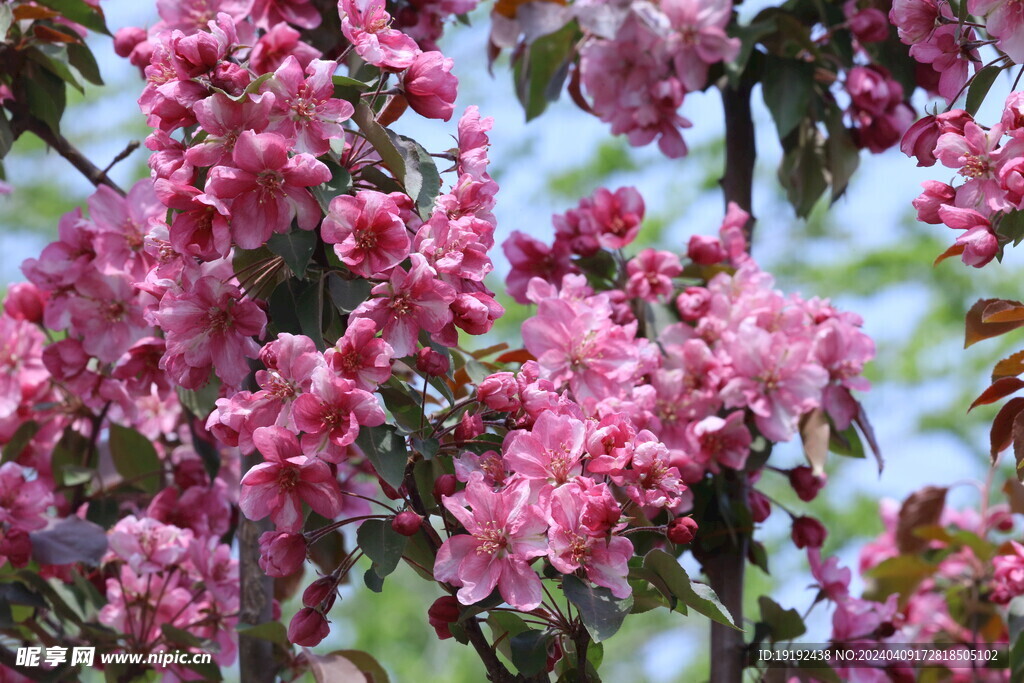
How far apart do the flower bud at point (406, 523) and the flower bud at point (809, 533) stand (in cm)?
A: 91

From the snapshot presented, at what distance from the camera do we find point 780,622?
1840 mm

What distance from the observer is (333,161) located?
1.28 metres

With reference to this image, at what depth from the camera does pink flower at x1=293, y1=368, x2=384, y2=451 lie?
111 cm

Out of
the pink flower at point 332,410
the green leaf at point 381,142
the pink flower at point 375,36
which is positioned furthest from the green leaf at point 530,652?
the pink flower at point 375,36

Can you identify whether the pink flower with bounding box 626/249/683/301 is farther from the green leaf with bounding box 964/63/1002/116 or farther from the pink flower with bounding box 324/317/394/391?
the pink flower with bounding box 324/317/394/391

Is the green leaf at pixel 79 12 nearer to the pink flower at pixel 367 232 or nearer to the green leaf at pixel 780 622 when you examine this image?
the pink flower at pixel 367 232

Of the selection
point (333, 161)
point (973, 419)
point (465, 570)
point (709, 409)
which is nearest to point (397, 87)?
point (333, 161)

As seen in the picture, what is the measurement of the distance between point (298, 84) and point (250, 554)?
777mm

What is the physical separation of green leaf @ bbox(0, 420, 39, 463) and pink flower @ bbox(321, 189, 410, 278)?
0.93 m

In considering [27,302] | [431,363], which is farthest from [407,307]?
[27,302]

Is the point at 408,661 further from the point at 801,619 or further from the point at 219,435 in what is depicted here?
the point at 219,435

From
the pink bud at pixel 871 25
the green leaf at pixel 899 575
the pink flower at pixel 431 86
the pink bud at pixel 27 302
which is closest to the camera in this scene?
the pink flower at pixel 431 86

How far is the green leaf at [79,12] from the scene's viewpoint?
6.06ft

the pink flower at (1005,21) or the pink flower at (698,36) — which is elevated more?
the pink flower at (698,36)
